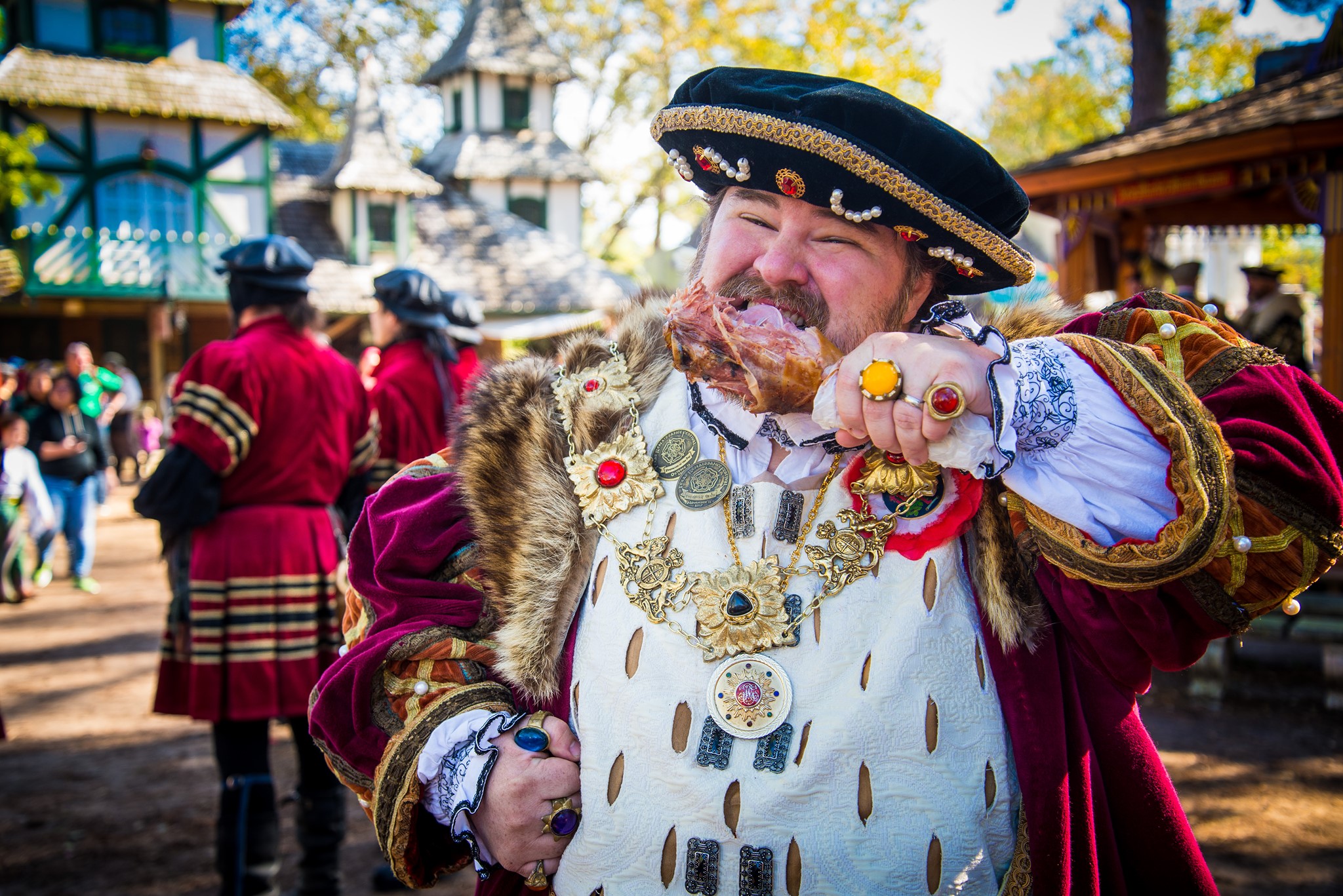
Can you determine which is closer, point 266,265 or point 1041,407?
point 1041,407

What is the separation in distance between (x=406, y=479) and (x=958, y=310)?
1036 millimetres

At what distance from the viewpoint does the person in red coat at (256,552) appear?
3211 millimetres

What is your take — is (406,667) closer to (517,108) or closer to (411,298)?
(411,298)

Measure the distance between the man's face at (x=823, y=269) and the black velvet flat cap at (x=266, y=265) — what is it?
2.45 meters

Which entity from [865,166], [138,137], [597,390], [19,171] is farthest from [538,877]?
[138,137]

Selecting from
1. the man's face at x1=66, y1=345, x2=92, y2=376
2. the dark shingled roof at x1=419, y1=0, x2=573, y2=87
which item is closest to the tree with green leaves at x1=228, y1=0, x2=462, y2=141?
the dark shingled roof at x1=419, y1=0, x2=573, y2=87

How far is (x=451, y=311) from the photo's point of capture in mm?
4922

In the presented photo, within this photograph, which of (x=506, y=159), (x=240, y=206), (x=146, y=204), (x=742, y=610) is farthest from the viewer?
(x=506, y=159)

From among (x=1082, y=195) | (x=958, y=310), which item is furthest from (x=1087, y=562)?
(x=1082, y=195)

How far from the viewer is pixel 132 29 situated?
18859mm

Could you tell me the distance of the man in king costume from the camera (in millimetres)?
1312

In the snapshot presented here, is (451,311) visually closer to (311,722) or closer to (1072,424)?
(311,722)

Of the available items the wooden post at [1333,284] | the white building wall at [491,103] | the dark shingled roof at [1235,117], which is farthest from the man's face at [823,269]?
the white building wall at [491,103]

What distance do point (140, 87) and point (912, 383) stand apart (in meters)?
21.4
